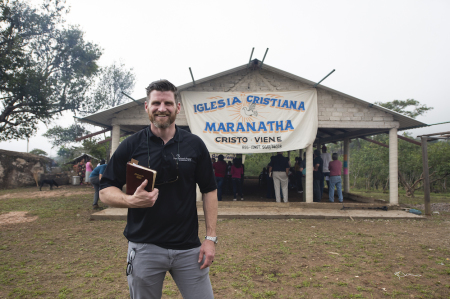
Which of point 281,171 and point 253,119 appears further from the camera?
point 281,171

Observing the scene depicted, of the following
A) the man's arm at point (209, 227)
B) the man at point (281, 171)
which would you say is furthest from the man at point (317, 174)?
the man's arm at point (209, 227)

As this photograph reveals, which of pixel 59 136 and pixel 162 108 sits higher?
pixel 59 136

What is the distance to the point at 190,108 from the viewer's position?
381 inches

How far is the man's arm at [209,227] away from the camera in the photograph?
1916mm

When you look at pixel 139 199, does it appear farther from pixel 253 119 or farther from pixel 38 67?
pixel 38 67

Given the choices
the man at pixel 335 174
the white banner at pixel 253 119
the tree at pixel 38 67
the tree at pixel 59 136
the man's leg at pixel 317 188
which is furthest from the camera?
the tree at pixel 59 136

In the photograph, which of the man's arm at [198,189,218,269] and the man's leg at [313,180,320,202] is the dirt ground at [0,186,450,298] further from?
the man's leg at [313,180,320,202]

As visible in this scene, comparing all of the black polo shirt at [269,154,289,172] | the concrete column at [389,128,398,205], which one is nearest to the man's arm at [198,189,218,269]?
the black polo shirt at [269,154,289,172]

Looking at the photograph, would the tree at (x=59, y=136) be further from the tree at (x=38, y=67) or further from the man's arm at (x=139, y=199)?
the man's arm at (x=139, y=199)

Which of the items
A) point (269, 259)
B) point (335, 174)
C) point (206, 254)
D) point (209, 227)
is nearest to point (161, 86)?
point (209, 227)

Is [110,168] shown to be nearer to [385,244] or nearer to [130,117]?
[385,244]

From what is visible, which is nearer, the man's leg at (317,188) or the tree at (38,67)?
the man's leg at (317,188)

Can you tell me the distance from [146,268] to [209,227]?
1.60 feet

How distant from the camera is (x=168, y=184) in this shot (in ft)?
6.27
